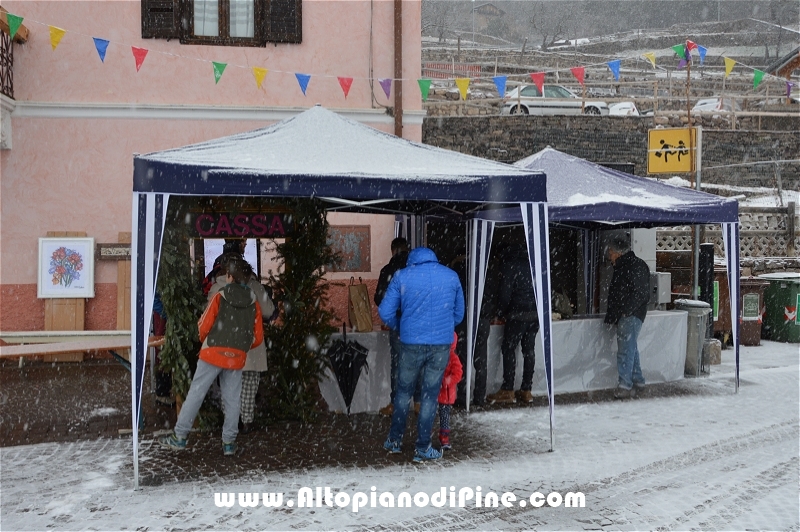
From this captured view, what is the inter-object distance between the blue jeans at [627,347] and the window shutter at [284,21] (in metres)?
6.40

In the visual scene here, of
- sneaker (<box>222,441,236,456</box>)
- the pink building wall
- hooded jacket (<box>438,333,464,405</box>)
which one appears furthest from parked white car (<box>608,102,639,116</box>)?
sneaker (<box>222,441,236,456</box>)

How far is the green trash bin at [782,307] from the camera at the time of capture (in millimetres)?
13547

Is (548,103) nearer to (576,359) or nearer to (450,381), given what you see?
(576,359)

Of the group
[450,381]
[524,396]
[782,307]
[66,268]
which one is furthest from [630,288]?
[66,268]

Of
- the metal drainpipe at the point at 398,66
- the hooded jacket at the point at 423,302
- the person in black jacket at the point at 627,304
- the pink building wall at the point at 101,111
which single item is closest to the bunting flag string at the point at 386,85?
the metal drainpipe at the point at 398,66

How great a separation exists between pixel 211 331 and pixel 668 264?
941 cm

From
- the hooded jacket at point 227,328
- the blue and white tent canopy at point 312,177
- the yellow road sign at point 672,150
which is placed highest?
the yellow road sign at point 672,150

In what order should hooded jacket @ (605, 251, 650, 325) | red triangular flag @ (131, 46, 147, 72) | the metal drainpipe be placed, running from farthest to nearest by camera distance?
1. the metal drainpipe
2. red triangular flag @ (131, 46, 147, 72)
3. hooded jacket @ (605, 251, 650, 325)

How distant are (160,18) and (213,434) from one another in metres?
6.98

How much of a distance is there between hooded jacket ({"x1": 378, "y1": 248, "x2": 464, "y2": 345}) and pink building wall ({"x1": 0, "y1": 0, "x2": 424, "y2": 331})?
6.20m

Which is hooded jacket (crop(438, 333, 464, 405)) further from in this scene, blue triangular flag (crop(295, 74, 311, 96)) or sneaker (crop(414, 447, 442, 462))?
Result: blue triangular flag (crop(295, 74, 311, 96))

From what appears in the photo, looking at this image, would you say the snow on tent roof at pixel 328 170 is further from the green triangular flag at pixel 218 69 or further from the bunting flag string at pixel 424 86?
the bunting flag string at pixel 424 86

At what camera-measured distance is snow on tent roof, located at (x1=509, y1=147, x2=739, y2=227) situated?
852cm

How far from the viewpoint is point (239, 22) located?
12.2 meters
